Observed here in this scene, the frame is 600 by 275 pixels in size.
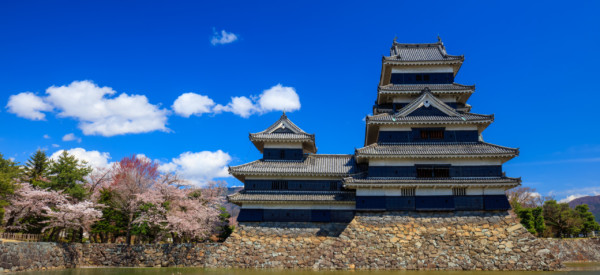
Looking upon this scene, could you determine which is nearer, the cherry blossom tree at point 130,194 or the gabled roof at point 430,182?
the gabled roof at point 430,182

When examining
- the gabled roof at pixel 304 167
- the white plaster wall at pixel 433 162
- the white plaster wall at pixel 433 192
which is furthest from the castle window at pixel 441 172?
the gabled roof at pixel 304 167

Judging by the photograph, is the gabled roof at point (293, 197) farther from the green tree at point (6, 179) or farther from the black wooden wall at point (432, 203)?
the green tree at point (6, 179)

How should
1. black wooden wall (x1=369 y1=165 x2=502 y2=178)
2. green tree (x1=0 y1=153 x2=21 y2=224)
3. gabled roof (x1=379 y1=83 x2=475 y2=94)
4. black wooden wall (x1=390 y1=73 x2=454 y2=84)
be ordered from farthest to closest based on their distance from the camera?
1. black wooden wall (x1=390 y1=73 x2=454 y2=84)
2. gabled roof (x1=379 y1=83 x2=475 y2=94)
3. black wooden wall (x1=369 y1=165 x2=502 y2=178)
4. green tree (x1=0 y1=153 x2=21 y2=224)

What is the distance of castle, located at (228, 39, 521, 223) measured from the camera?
87.4 ft

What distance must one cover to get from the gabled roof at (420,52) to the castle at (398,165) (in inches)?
11.1

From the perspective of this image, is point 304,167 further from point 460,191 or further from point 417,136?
point 460,191

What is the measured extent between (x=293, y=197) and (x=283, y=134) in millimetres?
5434

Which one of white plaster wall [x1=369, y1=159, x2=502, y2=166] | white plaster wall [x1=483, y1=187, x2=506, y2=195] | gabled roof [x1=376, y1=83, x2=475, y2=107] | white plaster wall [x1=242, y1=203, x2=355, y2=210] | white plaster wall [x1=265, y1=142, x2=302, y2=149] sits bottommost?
white plaster wall [x1=242, y1=203, x2=355, y2=210]

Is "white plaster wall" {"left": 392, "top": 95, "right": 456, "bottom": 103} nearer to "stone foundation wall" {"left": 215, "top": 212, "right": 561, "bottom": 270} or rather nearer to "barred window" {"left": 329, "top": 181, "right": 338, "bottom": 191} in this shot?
"barred window" {"left": 329, "top": 181, "right": 338, "bottom": 191}

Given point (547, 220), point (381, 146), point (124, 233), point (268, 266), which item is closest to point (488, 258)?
point (381, 146)

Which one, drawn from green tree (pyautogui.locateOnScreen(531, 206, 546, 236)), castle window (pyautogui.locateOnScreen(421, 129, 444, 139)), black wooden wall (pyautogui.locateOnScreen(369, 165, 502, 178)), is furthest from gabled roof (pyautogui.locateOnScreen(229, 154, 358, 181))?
green tree (pyautogui.locateOnScreen(531, 206, 546, 236))

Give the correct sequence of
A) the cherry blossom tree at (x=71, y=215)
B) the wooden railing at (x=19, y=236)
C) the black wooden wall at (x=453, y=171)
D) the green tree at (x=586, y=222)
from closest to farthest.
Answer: the wooden railing at (x=19, y=236) → the black wooden wall at (x=453, y=171) → the cherry blossom tree at (x=71, y=215) → the green tree at (x=586, y=222)

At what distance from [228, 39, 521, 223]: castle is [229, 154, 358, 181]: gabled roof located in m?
0.08

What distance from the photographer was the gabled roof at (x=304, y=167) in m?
29.2
